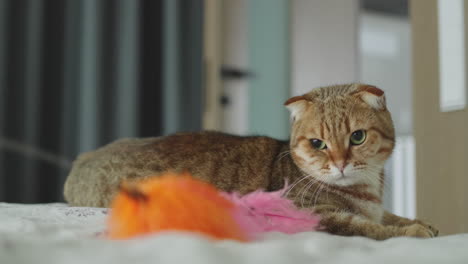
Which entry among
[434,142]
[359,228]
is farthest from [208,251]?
[434,142]

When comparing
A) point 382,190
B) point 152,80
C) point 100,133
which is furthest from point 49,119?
point 382,190

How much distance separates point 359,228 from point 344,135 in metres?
0.23

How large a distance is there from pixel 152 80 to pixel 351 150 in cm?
178

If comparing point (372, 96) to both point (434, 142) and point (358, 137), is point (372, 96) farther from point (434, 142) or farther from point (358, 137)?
point (434, 142)

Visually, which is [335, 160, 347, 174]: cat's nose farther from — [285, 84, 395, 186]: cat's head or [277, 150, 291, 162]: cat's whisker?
[277, 150, 291, 162]: cat's whisker

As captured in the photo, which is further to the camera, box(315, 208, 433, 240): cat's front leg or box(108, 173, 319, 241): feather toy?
box(315, 208, 433, 240): cat's front leg

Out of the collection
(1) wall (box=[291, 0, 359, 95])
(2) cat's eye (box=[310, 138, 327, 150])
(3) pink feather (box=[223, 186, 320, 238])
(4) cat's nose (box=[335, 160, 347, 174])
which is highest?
(1) wall (box=[291, 0, 359, 95])

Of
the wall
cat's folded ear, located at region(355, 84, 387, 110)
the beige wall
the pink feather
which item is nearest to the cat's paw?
the pink feather

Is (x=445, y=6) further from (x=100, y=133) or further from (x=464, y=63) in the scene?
(x=100, y=133)

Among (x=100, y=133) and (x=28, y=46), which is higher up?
(x=28, y=46)

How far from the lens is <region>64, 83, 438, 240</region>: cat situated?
1039 millimetres

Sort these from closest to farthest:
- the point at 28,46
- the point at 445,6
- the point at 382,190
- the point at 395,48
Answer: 1. the point at 382,190
2. the point at 445,6
3. the point at 28,46
4. the point at 395,48

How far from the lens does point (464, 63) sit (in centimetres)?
127

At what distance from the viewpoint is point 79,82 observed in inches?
93.7
